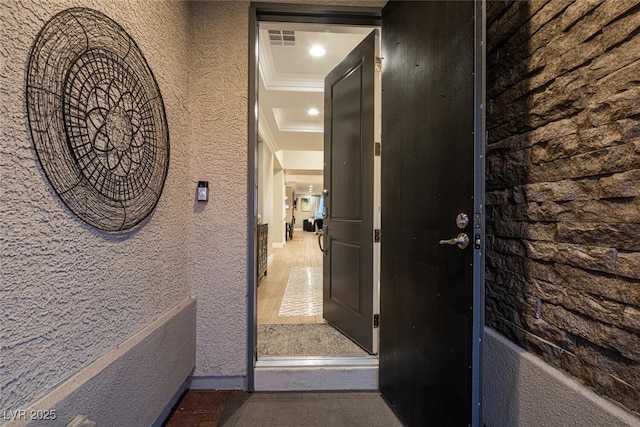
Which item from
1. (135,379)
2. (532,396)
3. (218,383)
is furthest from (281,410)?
(532,396)

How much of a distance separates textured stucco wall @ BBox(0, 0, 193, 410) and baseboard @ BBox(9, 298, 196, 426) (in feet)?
0.12

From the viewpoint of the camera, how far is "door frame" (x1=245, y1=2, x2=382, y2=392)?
1752 millimetres

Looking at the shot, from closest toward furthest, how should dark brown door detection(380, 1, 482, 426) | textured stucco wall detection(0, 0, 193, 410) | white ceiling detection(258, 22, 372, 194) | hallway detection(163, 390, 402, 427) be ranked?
textured stucco wall detection(0, 0, 193, 410) < dark brown door detection(380, 1, 482, 426) < hallway detection(163, 390, 402, 427) < white ceiling detection(258, 22, 372, 194)

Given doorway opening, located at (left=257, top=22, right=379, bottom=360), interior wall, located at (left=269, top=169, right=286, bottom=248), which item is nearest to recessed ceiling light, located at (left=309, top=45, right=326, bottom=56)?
doorway opening, located at (left=257, top=22, right=379, bottom=360)

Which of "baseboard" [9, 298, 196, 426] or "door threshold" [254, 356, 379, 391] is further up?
"baseboard" [9, 298, 196, 426]

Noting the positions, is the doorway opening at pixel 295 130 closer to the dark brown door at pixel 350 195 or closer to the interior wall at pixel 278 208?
the dark brown door at pixel 350 195

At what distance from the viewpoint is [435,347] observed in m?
1.22

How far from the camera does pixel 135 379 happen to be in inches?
43.5

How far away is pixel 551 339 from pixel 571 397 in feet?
0.56

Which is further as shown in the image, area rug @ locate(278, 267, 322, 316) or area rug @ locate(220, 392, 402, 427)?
area rug @ locate(278, 267, 322, 316)

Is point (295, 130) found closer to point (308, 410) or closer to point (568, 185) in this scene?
point (308, 410)

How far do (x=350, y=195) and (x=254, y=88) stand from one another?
104 cm


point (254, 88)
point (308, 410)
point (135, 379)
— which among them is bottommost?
point (308, 410)

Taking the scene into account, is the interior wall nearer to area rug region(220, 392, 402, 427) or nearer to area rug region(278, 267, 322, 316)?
area rug region(278, 267, 322, 316)
